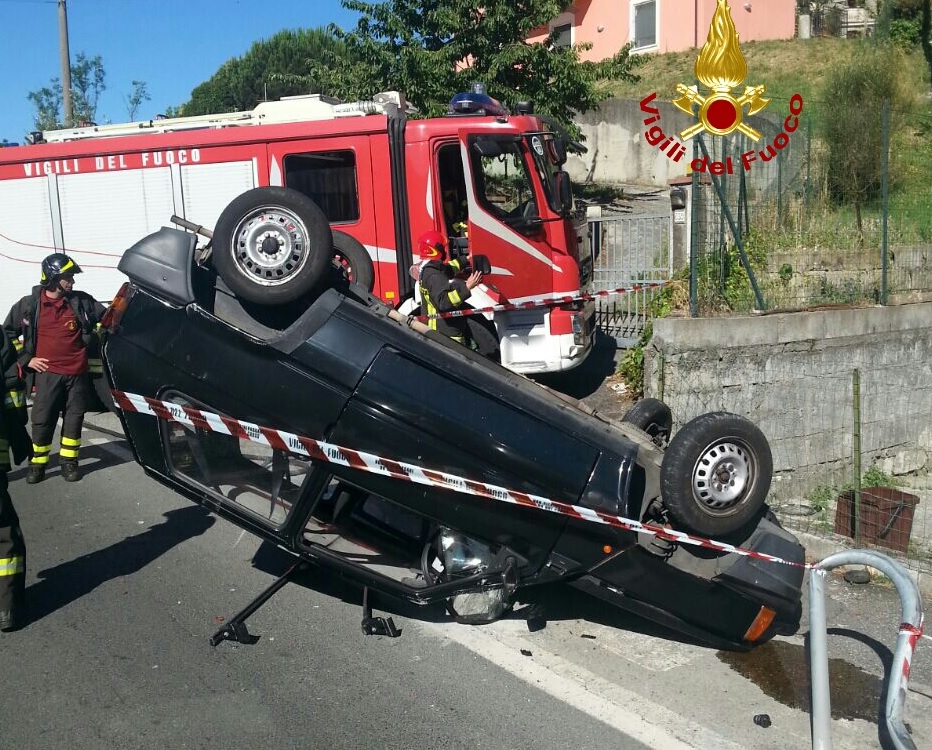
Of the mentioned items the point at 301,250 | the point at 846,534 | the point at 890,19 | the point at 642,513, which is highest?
the point at 890,19

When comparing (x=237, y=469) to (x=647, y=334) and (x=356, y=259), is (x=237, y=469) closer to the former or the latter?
(x=356, y=259)

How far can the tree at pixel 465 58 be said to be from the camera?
48.3ft

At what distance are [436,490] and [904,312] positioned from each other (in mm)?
7563

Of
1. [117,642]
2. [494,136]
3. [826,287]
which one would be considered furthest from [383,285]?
[117,642]

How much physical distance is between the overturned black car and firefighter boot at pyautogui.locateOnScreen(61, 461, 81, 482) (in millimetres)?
3478

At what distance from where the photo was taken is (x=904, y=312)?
10.0 m

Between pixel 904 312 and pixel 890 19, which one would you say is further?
pixel 890 19

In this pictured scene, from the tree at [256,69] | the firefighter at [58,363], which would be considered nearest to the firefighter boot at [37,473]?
the firefighter at [58,363]

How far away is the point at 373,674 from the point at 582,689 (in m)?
1.01

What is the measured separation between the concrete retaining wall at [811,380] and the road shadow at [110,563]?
4.08m

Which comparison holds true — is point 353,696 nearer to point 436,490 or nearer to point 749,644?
point 436,490

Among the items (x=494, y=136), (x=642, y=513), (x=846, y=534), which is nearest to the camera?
(x=642, y=513)

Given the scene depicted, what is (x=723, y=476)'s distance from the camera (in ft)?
14.9

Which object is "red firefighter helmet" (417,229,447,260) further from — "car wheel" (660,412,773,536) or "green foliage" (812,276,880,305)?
"green foliage" (812,276,880,305)
